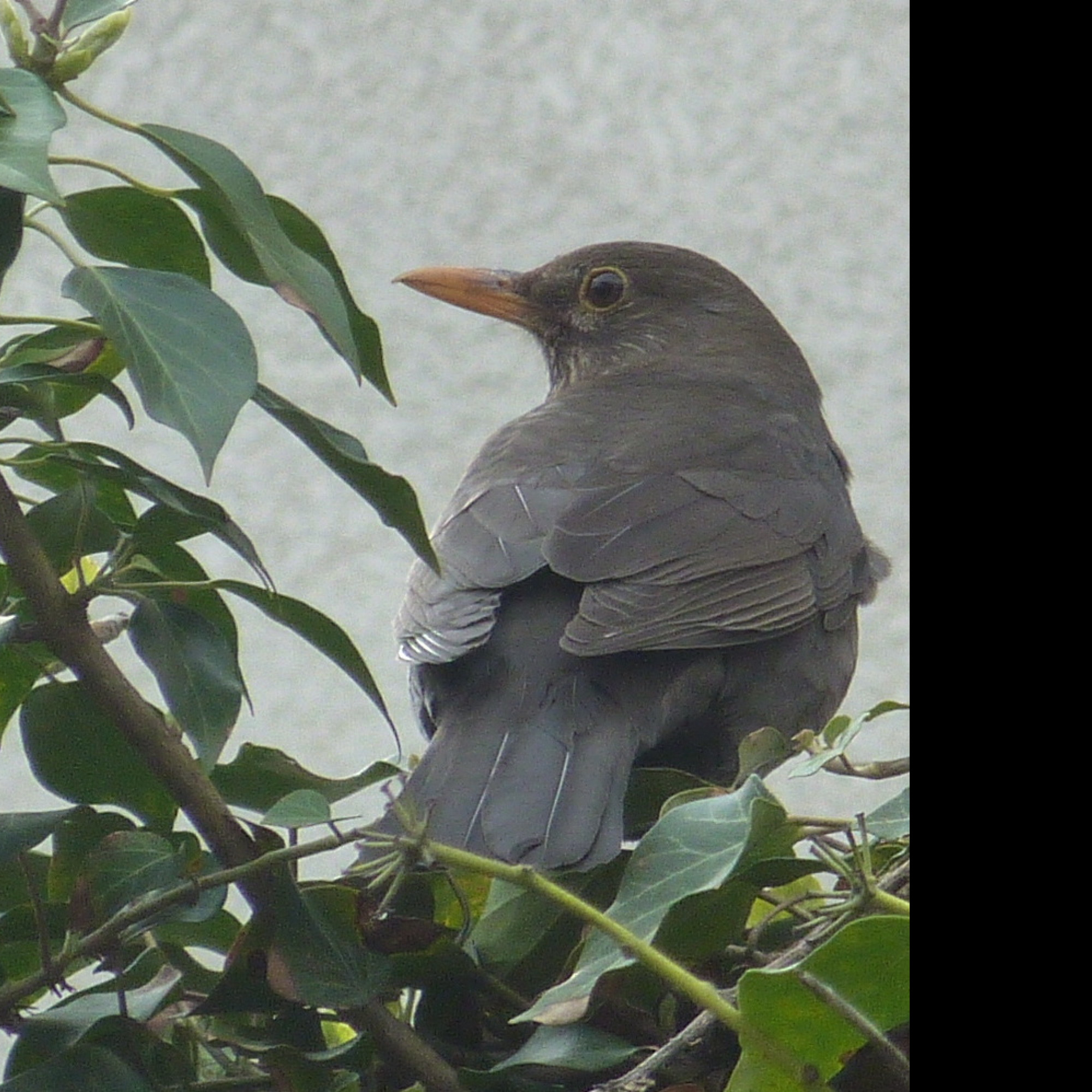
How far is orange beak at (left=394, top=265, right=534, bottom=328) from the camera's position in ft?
8.17

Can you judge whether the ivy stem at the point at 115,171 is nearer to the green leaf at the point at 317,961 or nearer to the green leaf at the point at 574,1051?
the green leaf at the point at 317,961

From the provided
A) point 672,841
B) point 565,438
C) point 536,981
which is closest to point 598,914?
point 672,841

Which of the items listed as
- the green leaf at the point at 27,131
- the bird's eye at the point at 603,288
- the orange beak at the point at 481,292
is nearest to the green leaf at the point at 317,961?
the green leaf at the point at 27,131

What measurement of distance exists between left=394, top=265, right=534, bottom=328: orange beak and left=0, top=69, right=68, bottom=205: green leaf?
63.5 inches

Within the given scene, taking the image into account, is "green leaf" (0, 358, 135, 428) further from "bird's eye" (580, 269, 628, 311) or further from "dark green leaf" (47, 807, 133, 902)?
"bird's eye" (580, 269, 628, 311)

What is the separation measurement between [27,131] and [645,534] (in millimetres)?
1037

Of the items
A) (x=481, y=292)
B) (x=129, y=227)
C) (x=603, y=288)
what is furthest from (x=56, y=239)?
(x=603, y=288)

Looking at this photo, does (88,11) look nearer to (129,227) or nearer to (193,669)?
(129,227)

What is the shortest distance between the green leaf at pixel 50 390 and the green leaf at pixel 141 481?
29mm

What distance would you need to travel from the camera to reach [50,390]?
0.99 meters
